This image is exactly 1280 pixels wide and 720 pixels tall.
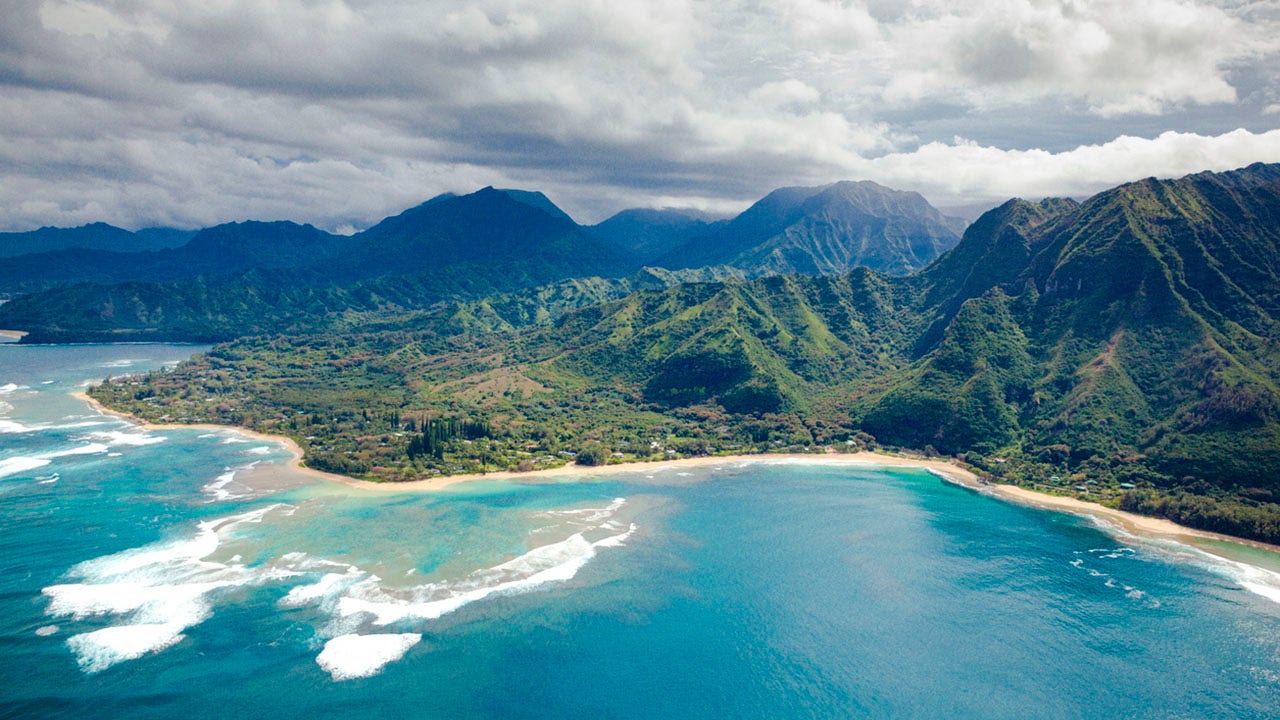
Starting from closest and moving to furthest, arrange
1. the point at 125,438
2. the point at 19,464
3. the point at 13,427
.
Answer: the point at 19,464 → the point at 125,438 → the point at 13,427

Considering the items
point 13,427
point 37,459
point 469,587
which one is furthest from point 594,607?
point 13,427

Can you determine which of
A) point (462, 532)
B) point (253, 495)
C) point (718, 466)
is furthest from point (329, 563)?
point (718, 466)

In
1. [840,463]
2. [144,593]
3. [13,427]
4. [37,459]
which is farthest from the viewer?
[13,427]

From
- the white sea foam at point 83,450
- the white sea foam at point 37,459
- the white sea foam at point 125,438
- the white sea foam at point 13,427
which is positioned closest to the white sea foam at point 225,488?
the white sea foam at point 37,459

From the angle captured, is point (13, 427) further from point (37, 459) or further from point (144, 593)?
point (144, 593)

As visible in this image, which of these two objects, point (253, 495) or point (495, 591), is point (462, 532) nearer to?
point (495, 591)

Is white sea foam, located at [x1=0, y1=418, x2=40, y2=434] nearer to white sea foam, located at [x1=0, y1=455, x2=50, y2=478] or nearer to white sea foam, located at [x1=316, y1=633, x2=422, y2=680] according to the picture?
white sea foam, located at [x1=0, y1=455, x2=50, y2=478]

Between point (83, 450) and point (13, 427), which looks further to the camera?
point (13, 427)

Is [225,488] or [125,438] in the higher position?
[125,438]
